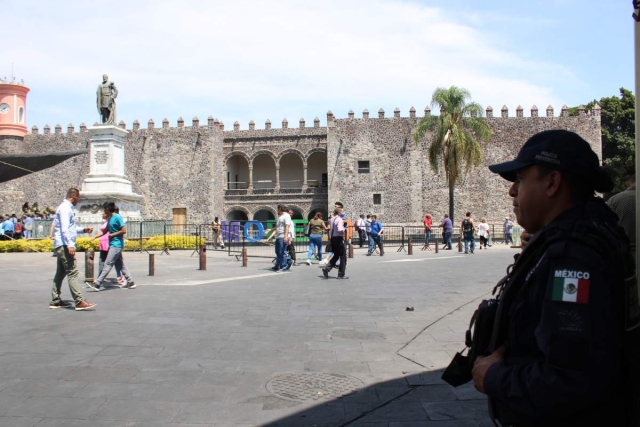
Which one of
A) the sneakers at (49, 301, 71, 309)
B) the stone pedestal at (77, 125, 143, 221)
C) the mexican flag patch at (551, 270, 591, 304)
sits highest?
the stone pedestal at (77, 125, 143, 221)

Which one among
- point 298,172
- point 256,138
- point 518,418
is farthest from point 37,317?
point 298,172

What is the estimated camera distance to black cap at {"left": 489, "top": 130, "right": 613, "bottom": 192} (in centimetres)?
176

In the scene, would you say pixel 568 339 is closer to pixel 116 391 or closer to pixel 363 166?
pixel 116 391

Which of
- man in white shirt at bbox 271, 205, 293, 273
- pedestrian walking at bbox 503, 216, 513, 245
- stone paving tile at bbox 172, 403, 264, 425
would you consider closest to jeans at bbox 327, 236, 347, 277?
man in white shirt at bbox 271, 205, 293, 273

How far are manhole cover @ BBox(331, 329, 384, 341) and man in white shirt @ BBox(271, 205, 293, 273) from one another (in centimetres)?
687

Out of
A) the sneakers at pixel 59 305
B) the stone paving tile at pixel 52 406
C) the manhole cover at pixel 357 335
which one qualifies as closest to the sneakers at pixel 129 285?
the sneakers at pixel 59 305

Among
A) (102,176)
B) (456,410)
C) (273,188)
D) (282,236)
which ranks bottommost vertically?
(456,410)

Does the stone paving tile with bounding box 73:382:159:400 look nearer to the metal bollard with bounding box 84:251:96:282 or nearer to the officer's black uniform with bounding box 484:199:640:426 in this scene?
the officer's black uniform with bounding box 484:199:640:426

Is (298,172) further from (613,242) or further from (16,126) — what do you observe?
(613,242)

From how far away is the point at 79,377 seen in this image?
4.60 metres

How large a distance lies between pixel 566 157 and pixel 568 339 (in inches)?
24.0

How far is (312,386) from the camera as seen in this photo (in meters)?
4.43

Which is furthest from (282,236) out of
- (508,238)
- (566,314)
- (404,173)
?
(404,173)

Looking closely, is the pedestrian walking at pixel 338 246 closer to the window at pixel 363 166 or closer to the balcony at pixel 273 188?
the window at pixel 363 166
